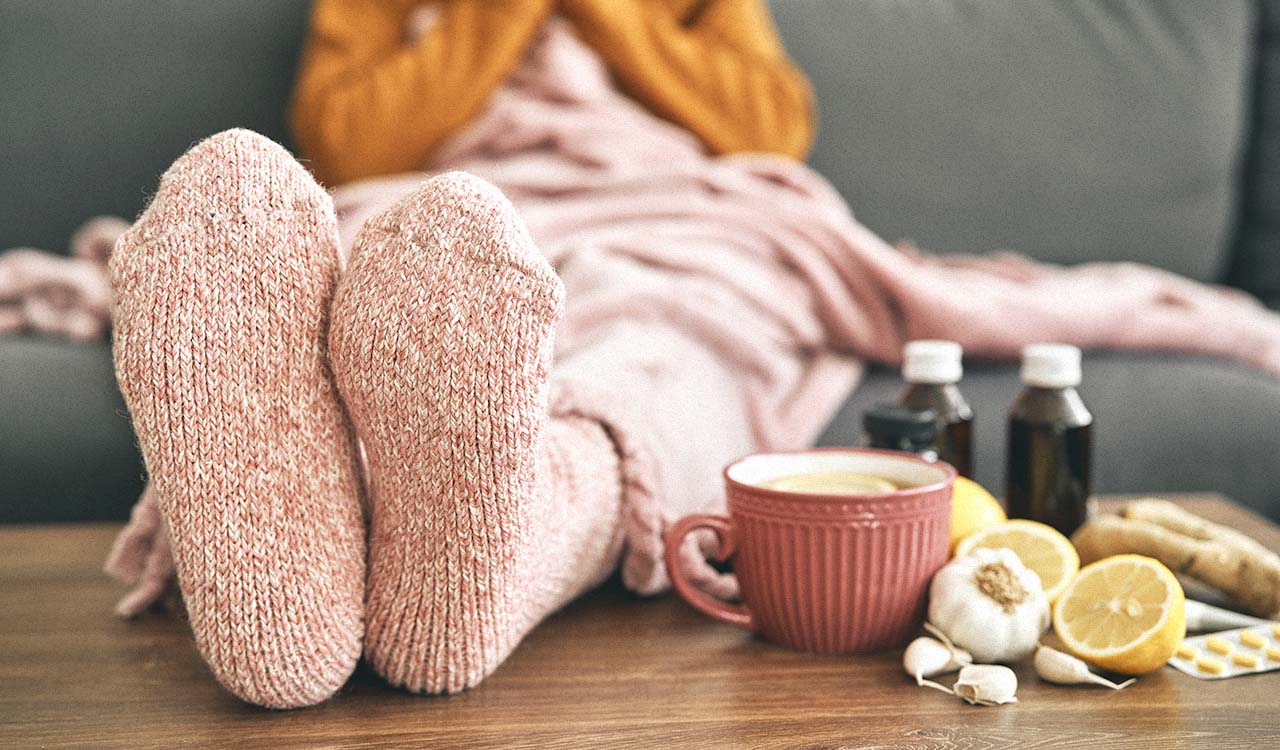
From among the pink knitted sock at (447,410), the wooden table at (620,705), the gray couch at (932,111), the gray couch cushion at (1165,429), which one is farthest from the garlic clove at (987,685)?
the gray couch at (932,111)

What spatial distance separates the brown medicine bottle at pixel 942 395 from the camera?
27.7 inches

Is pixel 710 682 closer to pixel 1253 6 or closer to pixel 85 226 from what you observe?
pixel 85 226

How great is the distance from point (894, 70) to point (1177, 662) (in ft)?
3.67

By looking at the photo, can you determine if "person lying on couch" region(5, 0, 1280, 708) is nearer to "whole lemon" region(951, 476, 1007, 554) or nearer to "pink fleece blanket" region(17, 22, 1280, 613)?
"pink fleece blanket" region(17, 22, 1280, 613)

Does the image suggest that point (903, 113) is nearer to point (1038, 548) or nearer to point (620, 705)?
point (1038, 548)

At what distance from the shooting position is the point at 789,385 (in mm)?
984

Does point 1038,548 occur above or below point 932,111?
below

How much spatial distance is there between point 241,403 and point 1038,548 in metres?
0.42

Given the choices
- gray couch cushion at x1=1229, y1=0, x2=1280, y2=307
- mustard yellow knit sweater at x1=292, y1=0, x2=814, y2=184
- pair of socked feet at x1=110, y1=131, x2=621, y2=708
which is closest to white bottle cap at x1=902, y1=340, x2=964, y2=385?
pair of socked feet at x1=110, y1=131, x2=621, y2=708

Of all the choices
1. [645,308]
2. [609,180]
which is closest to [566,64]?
[609,180]

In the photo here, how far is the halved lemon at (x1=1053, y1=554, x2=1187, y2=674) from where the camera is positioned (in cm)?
49

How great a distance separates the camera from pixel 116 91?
1.45 meters

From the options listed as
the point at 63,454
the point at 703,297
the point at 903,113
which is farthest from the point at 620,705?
the point at 903,113

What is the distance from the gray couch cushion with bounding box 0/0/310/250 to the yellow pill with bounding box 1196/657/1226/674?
1.33 m
